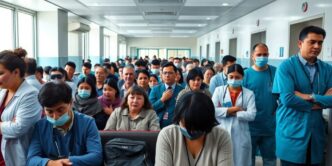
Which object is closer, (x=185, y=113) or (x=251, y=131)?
(x=185, y=113)

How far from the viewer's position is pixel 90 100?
132 inches

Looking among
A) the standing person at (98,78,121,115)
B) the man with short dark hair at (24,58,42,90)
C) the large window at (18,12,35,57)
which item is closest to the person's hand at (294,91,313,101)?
the standing person at (98,78,121,115)

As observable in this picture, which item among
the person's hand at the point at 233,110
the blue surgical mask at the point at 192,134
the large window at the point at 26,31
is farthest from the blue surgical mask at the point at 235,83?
the large window at the point at 26,31

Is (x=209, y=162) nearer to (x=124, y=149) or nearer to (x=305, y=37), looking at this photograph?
(x=124, y=149)

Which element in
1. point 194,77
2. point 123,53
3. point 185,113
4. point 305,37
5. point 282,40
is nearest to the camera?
point 185,113

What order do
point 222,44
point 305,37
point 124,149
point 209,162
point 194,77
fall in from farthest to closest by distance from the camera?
point 222,44, point 194,77, point 305,37, point 124,149, point 209,162

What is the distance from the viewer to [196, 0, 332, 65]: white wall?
489 cm

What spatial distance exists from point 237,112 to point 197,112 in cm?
160

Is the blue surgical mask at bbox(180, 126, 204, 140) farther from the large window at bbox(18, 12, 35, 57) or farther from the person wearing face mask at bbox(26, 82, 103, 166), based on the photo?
the large window at bbox(18, 12, 35, 57)

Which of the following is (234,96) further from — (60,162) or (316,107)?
(60,162)

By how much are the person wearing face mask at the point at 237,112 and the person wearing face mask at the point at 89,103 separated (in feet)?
3.91

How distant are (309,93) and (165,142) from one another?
1372mm

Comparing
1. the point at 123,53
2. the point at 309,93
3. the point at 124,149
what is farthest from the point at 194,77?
the point at 123,53

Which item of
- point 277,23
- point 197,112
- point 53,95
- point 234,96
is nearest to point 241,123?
point 234,96
